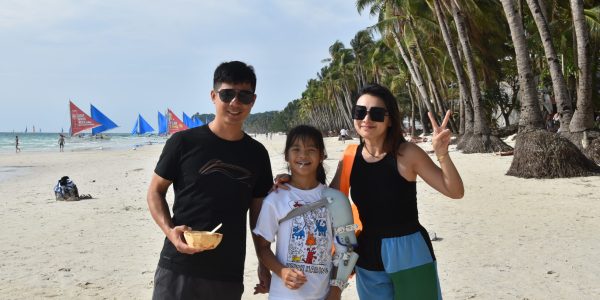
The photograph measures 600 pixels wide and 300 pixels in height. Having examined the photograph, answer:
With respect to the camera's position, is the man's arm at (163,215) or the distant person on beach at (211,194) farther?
the distant person on beach at (211,194)

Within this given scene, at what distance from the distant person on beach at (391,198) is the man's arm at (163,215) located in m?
0.62

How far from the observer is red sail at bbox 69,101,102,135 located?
51281mm

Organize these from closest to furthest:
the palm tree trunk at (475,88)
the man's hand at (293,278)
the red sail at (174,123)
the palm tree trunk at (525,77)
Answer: the man's hand at (293,278), the palm tree trunk at (525,77), the palm tree trunk at (475,88), the red sail at (174,123)

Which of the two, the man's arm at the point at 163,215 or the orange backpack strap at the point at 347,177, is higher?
the orange backpack strap at the point at 347,177

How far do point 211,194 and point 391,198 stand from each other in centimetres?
97

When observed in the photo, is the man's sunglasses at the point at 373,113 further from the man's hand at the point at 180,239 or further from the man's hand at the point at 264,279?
the man's hand at the point at 180,239

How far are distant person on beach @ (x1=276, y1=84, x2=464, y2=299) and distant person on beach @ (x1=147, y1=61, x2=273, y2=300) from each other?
29 centimetres

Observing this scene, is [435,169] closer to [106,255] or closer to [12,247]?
[106,255]

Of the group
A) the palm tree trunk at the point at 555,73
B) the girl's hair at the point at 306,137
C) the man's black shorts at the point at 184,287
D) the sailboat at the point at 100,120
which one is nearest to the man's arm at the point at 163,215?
the man's black shorts at the point at 184,287

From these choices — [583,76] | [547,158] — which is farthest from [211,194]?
[583,76]

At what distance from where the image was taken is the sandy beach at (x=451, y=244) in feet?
16.0

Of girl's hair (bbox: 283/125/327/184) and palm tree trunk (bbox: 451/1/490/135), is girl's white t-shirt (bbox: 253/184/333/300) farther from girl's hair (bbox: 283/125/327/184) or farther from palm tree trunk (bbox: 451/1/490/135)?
palm tree trunk (bbox: 451/1/490/135)

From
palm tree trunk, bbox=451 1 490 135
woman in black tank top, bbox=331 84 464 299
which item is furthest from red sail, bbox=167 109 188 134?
woman in black tank top, bbox=331 84 464 299

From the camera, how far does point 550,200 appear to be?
8945mm
